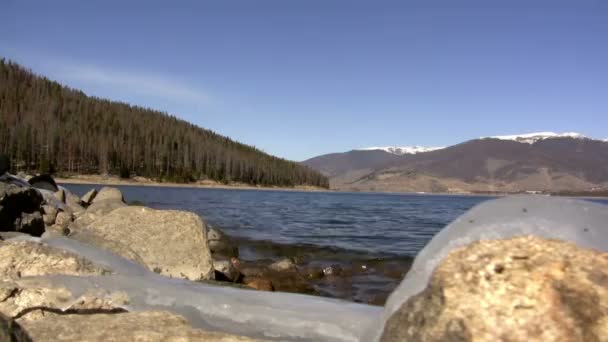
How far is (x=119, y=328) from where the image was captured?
9.51 feet

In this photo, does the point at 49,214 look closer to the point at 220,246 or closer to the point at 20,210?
the point at 20,210

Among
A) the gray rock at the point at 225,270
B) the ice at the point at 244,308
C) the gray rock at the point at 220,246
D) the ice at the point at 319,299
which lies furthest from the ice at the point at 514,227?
the gray rock at the point at 220,246

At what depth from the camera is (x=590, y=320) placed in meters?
1.91

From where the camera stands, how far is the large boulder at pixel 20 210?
22.7ft

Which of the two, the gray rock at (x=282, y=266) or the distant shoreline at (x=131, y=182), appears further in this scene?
the distant shoreline at (x=131, y=182)

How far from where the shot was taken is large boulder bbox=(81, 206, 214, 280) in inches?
237

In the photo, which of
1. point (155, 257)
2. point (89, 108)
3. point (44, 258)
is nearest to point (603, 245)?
point (44, 258)

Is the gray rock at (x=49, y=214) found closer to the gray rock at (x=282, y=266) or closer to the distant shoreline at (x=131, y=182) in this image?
the gray rock at (x=282, y=266)

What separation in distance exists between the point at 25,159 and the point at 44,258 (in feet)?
333

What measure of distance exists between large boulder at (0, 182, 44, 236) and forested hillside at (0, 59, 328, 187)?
91549mm

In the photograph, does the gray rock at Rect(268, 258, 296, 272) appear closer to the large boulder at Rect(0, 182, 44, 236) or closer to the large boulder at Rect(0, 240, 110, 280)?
the large boulder at Rect(0, 182, 44, 236)

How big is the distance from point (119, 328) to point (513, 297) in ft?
7.31

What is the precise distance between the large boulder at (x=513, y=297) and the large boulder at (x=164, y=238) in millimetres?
4192

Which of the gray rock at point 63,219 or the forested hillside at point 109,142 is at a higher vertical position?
the forested hillside at point 109,142
